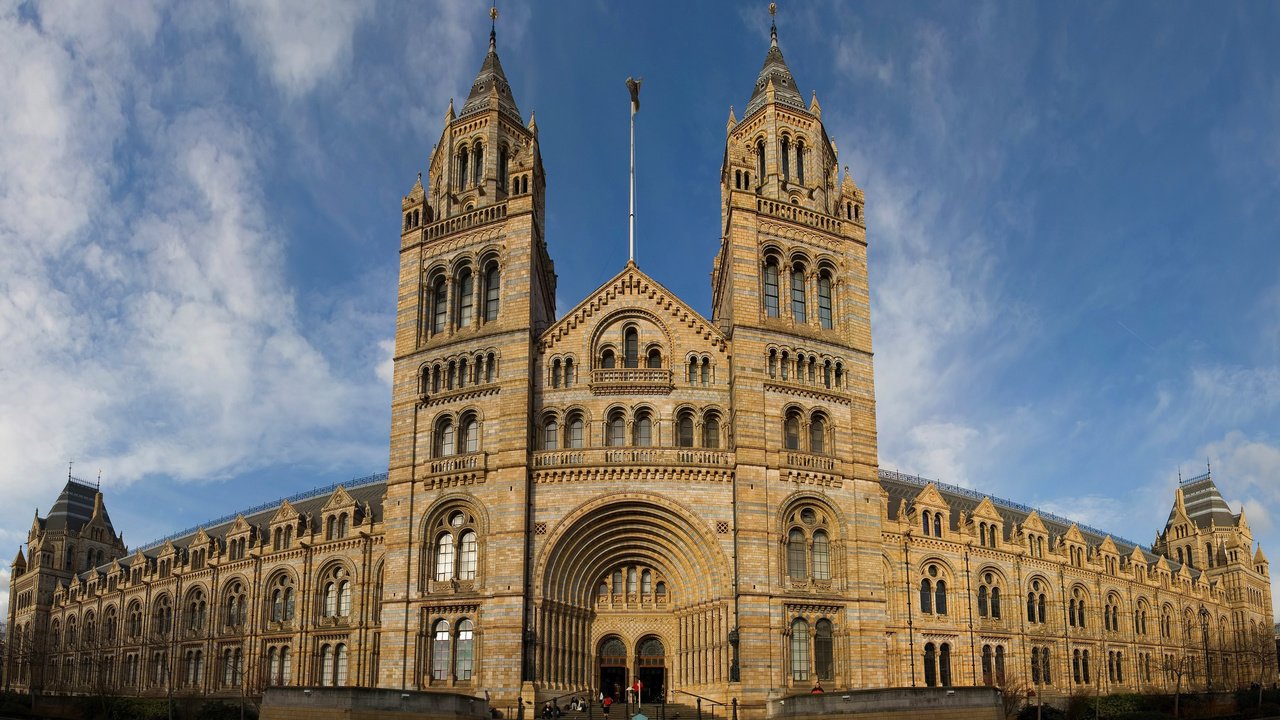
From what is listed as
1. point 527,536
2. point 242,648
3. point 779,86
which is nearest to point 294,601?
point 242,648

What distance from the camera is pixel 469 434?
51094 millimetres

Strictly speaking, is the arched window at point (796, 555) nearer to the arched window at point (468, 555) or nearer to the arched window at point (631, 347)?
the arched window at point (631, 347)

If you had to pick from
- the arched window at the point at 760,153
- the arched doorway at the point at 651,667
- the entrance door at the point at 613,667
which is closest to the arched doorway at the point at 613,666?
the entrance door at the point at 613,667

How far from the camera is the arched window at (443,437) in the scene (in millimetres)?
51053

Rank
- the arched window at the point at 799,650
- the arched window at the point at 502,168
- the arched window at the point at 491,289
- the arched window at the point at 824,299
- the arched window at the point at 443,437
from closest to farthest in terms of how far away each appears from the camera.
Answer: the arched window at the point at 799,650 → the arched window at the point at 443,437 → the arched window at the point at 491,289 → the arched window at the point at 824,299 → the arched window at the point at 502,168

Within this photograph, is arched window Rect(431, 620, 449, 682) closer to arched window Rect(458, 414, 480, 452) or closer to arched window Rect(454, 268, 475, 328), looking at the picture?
arched window Rect(458, 414, 480, 452)

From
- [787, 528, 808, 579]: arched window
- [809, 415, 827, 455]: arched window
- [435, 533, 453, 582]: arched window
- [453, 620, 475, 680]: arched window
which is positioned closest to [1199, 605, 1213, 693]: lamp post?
[809, 415, 827, 455]: arched window

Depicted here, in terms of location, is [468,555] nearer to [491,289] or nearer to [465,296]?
[465,296]

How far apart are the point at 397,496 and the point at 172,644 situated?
125 feet

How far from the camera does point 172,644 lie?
77.4 meters

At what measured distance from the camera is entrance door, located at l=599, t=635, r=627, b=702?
164 feet

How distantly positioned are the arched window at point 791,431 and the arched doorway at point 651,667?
440 inches

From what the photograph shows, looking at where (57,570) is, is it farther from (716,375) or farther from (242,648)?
(716,375)

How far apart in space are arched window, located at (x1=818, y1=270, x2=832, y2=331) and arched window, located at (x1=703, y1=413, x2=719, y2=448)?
7822 mm
